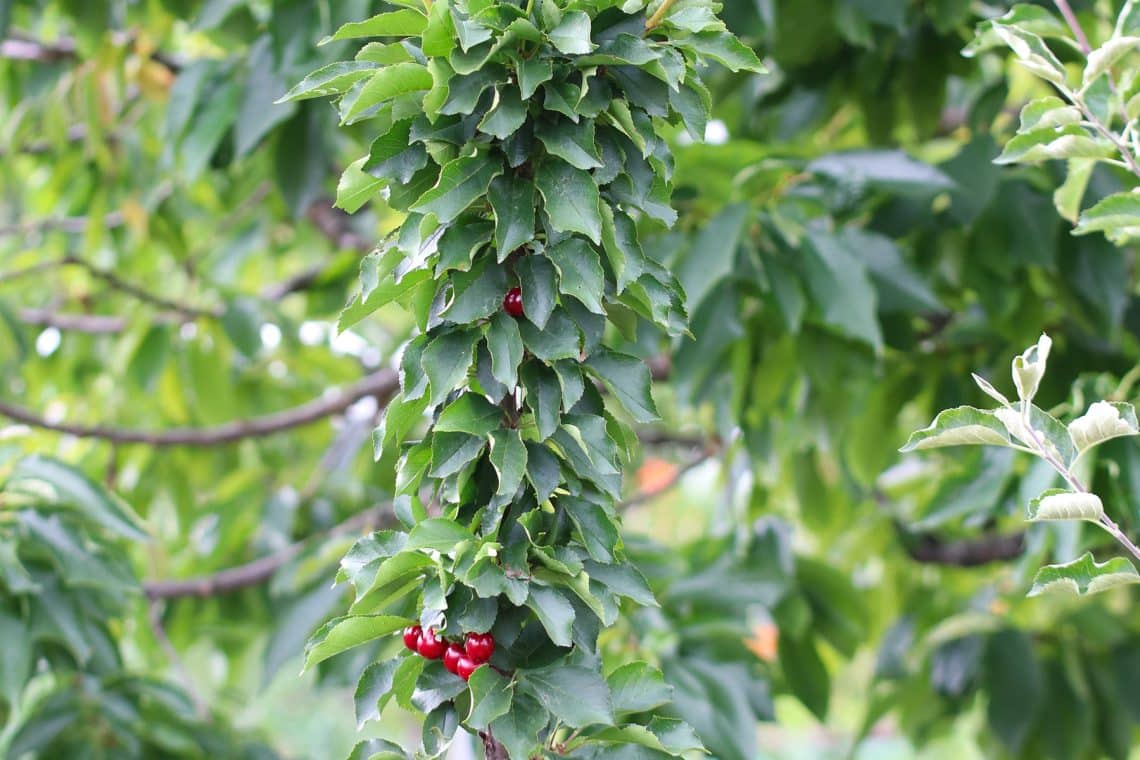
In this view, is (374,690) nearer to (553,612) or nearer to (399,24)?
(553,612)

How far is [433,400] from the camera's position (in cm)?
67

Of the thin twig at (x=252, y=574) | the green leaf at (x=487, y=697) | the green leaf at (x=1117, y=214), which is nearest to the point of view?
the green leaf at (x=487, y=697)

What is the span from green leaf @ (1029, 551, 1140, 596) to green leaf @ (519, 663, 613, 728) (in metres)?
0.23

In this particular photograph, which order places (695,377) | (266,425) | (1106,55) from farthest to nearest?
(266,425), (695,377), (1106,55)

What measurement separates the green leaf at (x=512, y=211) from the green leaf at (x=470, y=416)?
8 cm

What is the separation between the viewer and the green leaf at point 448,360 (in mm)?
666

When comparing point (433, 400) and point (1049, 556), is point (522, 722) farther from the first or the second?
point (1049, 556)

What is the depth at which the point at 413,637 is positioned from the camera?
0.68m

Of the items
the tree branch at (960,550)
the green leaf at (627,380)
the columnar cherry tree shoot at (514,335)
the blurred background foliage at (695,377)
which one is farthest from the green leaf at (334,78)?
the tree branch at (960,550)

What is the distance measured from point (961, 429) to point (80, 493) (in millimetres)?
966

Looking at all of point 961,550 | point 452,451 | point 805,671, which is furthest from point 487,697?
point 961,550

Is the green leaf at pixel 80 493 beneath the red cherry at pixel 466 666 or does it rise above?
beneath

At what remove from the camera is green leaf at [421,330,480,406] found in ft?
2.19

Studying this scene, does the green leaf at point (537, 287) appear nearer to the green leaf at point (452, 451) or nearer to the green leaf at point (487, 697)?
the green leaf at point (452, 451)
